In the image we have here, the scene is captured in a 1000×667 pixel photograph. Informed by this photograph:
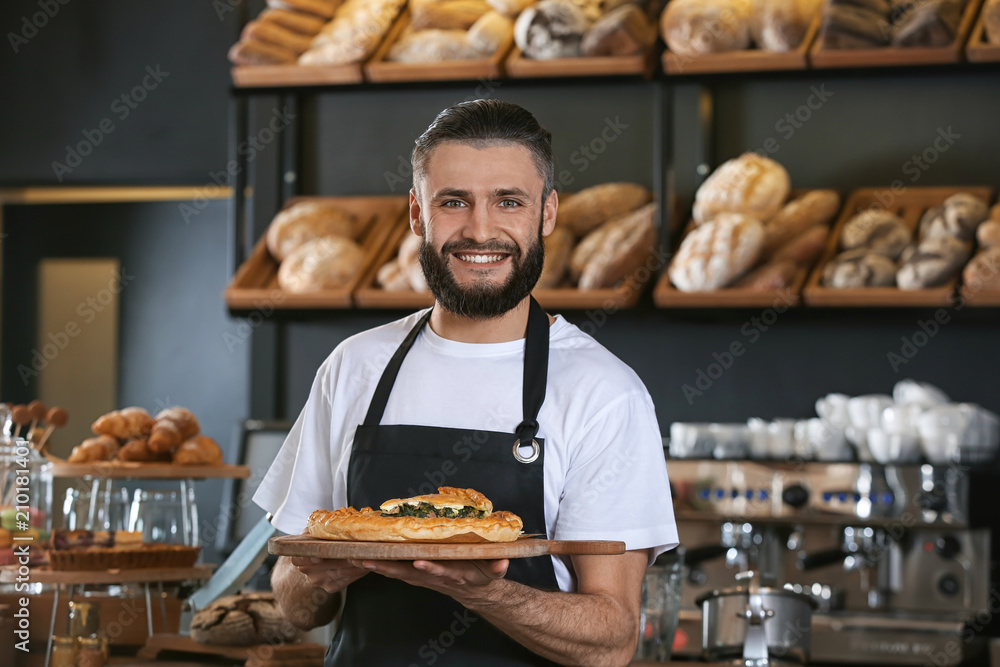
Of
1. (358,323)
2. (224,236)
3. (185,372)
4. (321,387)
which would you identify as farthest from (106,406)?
(321,387)

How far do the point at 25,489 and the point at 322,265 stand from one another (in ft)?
4.71

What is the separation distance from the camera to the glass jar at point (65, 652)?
6.37ft

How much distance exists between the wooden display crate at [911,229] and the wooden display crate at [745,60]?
44 cm

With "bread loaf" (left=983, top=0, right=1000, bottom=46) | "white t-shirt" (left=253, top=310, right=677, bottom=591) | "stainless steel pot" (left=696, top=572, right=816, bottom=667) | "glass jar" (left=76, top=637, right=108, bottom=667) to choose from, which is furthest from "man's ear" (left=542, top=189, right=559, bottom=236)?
"bread loaf" (left=983, top=0, right=1000, bottom=46)

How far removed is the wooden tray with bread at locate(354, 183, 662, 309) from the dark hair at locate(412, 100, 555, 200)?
1.72m

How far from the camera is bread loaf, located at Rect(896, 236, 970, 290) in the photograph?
10.1 feet

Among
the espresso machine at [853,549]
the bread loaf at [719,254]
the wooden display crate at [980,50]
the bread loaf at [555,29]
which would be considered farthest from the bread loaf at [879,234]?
the bread loaf at [555,29]

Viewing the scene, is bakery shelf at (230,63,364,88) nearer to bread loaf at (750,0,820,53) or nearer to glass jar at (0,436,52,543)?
bread loaf at (750,0,820,53)

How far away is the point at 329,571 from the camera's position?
1354mm

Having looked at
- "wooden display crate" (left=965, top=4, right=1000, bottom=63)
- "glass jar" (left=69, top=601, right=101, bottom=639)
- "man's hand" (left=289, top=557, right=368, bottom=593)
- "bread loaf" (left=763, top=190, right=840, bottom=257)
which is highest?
"wooden display crate" (left=965, top=4, right=1000, bottom=63)

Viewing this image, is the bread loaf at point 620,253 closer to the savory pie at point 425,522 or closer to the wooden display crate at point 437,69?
the wooden display crate at point 437,69

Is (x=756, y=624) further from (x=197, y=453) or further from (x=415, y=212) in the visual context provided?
(x=197, y=453)

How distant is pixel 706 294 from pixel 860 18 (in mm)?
873
